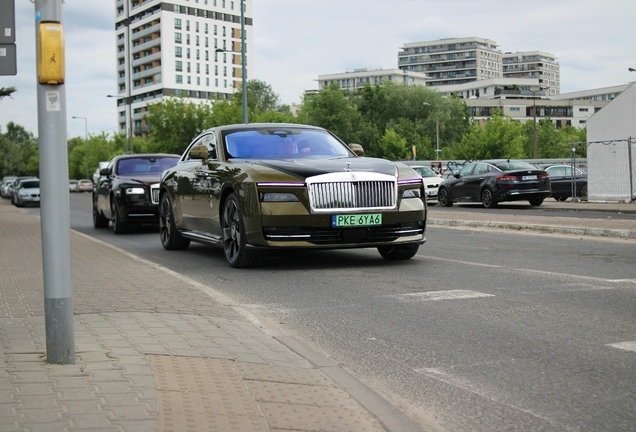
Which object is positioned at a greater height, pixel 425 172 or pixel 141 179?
pixel 141 179

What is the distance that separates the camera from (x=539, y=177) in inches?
1078

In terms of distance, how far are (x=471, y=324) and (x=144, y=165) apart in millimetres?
13775

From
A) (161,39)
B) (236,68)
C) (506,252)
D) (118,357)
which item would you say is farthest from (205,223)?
(236,68)

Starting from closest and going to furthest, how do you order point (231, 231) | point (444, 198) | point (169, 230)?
1. point (231, 231)
2. point (169, 230)
3. point (444, 198)

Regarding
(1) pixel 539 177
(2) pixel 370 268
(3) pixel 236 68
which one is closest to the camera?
(2) pixel 370 268

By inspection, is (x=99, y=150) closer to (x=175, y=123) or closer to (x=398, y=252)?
(x=175, y=123)

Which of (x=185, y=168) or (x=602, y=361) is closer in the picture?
(x=602, y=361)

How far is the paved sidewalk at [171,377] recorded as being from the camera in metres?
3.81

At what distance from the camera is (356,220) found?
32.0ft

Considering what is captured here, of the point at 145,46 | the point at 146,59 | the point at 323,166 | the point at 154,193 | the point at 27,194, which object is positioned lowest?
the point at 27,194

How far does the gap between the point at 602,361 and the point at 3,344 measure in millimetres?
3567

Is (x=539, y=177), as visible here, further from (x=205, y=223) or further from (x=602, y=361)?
(x=602, y=361)

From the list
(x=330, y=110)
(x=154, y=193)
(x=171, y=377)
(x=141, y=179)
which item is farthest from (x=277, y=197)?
(x=330, y=110)

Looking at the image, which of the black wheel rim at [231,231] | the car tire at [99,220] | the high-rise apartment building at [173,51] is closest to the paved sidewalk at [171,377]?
the black wheel rim at [231,231]
